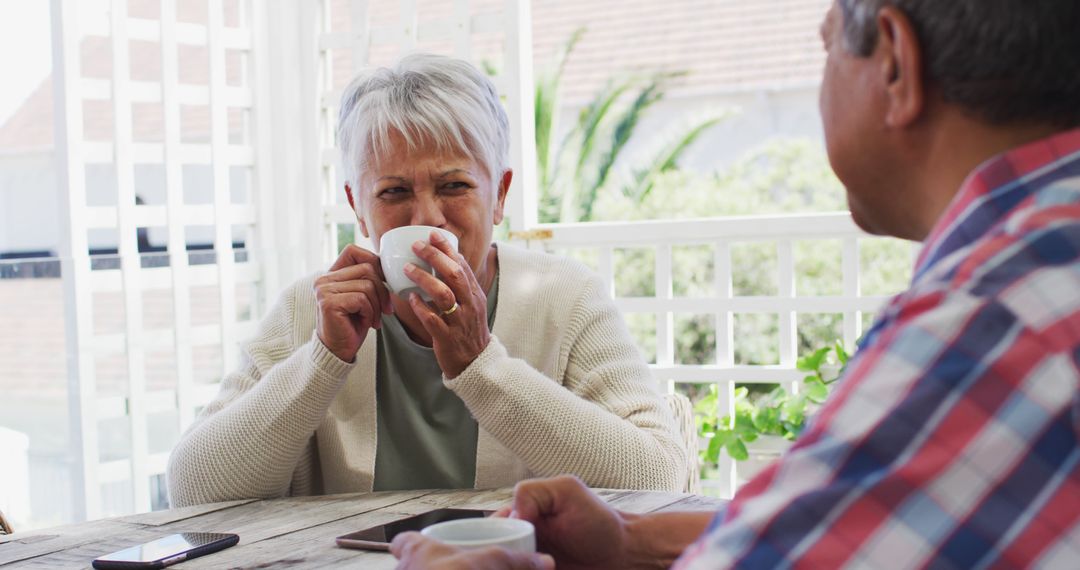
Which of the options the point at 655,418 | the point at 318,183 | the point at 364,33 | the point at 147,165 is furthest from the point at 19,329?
the point at 655,418

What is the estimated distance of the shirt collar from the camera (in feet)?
2.28

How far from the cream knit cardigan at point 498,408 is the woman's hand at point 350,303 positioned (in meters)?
0.03

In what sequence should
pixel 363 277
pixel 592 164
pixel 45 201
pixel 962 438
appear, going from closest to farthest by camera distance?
pixel 962 438
pixel 363 277
pixel 45 201
pixel 592 164

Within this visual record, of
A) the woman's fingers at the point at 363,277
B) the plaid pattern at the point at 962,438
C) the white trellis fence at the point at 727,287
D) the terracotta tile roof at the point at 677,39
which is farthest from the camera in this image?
the terracotta tile roof at the point at 677,39

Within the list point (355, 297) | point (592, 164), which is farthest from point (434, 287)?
point (592, 164)

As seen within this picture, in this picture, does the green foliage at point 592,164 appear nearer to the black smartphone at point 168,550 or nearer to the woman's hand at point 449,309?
the woman's hand at point 449,309

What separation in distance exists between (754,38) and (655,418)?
39.0ft

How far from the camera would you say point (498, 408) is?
1.62 metres

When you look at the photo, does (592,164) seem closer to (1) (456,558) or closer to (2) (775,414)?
(2) (775,414)

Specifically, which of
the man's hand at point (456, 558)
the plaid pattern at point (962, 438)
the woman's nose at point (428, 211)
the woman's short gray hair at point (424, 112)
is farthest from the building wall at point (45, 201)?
the plaid pattern at point (962, 438)

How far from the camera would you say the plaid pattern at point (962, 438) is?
625 millimetres

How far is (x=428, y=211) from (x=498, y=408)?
368 mm

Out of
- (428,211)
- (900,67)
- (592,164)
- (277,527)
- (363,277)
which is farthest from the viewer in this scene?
(592,164)

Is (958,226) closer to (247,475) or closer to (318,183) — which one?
(247,475)
